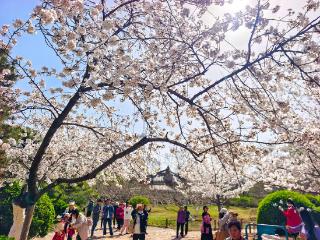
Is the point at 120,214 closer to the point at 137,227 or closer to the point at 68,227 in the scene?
the point at 137,227

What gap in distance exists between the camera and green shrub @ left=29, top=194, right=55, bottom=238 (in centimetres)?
1662

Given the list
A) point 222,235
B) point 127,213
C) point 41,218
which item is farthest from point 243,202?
point 222,235

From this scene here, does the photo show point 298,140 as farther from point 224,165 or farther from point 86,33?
point 86,33

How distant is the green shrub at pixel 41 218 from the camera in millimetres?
16625

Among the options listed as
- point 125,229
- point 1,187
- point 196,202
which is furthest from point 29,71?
point 196,202

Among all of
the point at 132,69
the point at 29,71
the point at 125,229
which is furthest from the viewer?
the point at 125,229

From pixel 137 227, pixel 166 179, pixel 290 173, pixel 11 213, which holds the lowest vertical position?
pixel 137 227

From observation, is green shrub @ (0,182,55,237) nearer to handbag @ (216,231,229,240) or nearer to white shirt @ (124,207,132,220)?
white shirt @ (124,207,132,220)

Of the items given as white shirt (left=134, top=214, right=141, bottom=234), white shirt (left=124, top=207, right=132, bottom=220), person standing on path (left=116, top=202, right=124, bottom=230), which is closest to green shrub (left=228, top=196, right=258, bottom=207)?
person standing on path (left=116, top=202, right=124, bottom=230)

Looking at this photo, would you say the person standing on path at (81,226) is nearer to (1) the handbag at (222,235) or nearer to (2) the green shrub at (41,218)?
(1) the handbag at (222,235)

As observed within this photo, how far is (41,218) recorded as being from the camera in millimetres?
17297

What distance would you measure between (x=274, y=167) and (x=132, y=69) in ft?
59.6

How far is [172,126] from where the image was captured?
8.61 meters

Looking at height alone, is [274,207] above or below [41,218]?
above
